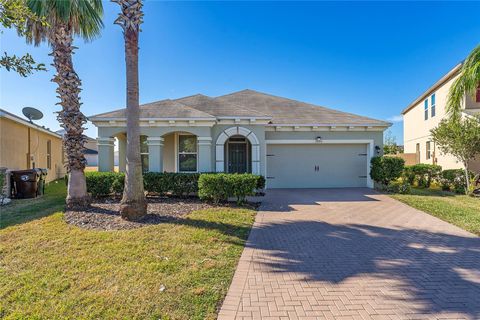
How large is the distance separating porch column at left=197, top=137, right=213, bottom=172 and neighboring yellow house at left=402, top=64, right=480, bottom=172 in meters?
13.4

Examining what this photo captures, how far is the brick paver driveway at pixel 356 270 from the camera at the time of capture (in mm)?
3115

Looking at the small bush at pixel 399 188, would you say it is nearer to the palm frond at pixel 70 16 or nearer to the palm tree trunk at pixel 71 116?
the palm tree trunk at pixel 71 116

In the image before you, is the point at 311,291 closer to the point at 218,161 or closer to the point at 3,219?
the point at 218,161

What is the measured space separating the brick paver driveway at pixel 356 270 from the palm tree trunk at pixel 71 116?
232 inches

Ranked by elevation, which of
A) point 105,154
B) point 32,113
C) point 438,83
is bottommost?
point 105,154

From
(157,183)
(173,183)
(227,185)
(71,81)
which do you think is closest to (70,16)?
(71,81)

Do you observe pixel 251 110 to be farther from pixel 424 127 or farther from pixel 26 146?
pixel 424 127

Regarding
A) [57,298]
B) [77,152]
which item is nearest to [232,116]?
[77,152]

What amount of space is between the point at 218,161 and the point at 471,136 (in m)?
11.1

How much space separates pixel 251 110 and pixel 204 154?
318cm

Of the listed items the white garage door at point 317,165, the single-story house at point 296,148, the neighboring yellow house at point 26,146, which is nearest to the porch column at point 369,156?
the single-story house at point 296,148

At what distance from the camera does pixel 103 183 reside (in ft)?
31.3

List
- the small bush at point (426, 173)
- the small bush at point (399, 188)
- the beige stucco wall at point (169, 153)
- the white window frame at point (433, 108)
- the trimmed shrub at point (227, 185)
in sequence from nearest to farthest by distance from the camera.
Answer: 1. the trimmed shrub at point (227, 185)
2. the small bush at point (399, 188)
3. the beige stucco wall at point (169, 153)
4. the small bush at point (426, 173)
5. the white window frame at point (433, 108)

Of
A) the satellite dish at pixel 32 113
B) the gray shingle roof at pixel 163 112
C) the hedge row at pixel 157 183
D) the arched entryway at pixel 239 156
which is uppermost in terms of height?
the satellite dish at pixel 32 113
